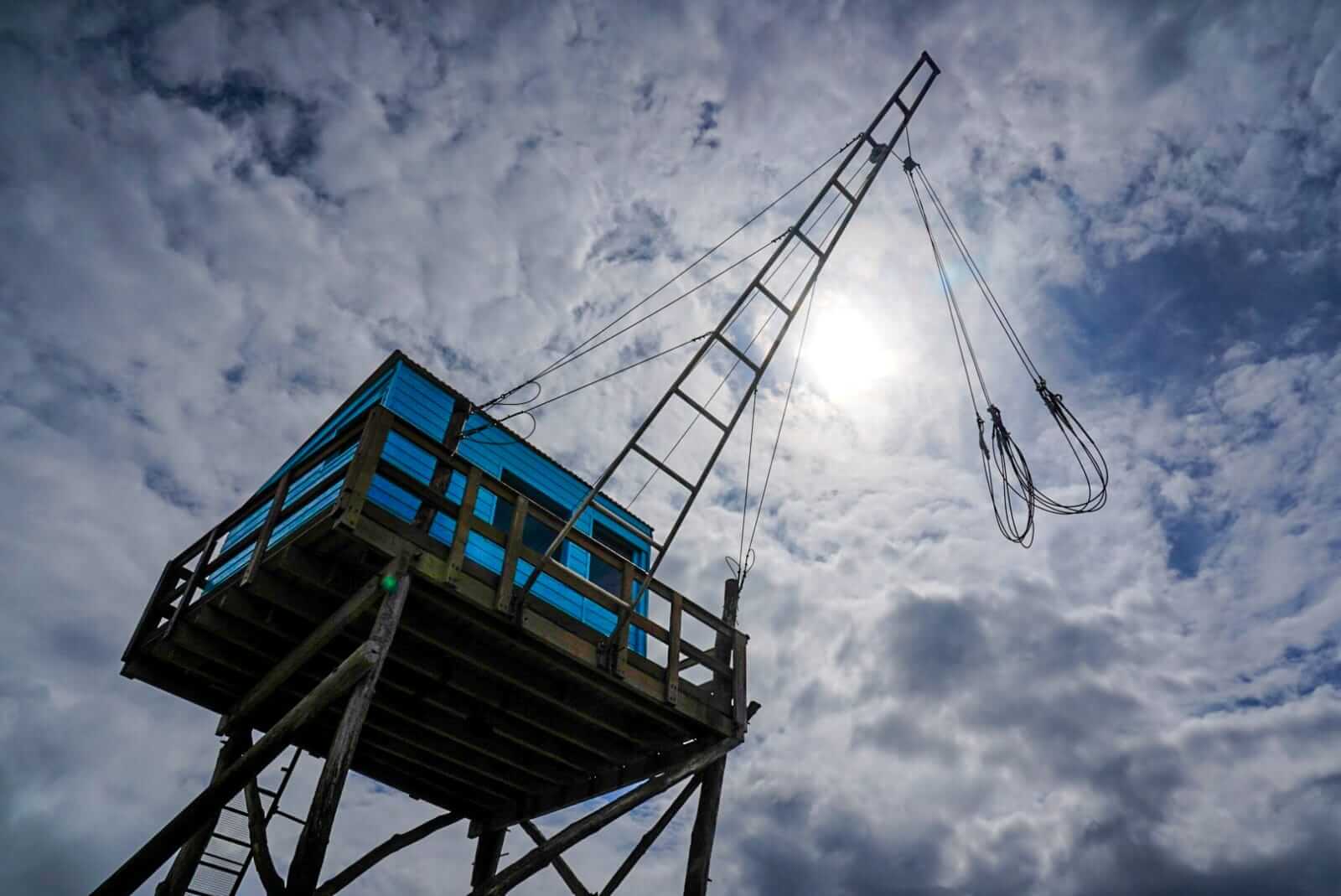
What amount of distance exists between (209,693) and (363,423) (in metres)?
4.77

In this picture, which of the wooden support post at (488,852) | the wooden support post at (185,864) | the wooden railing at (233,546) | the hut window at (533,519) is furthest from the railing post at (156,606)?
the wooden support post at (488,852)

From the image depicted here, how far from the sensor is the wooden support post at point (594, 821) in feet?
28.8

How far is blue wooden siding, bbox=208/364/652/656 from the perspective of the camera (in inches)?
410

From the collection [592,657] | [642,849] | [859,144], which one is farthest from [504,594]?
[859,144]

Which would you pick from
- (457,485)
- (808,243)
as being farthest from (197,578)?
(808,243)

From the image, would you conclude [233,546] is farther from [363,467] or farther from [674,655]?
[674,655]

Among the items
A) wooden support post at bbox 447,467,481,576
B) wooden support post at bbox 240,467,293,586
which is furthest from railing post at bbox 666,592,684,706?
wooden support post at bbox 240,467,293,586

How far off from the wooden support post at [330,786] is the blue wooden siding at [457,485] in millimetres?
2462

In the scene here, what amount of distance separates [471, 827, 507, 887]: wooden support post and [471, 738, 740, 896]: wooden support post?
9.70 ft

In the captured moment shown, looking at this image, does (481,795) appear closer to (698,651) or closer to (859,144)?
(698,651)

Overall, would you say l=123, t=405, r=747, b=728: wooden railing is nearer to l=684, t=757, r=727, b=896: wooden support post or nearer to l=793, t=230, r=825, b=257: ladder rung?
l=684, t=757, r=727, b=896: wooden support post

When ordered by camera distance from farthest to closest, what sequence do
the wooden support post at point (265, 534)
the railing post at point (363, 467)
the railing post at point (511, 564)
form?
the railing post at point (511, 564) → the wooden support post at point (265, 534) → the railing post at point (363, 467)

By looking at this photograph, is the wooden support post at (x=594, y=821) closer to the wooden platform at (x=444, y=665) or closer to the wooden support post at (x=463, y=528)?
the wooden platform at (x=444, y=665)

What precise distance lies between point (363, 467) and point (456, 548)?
1206mm
